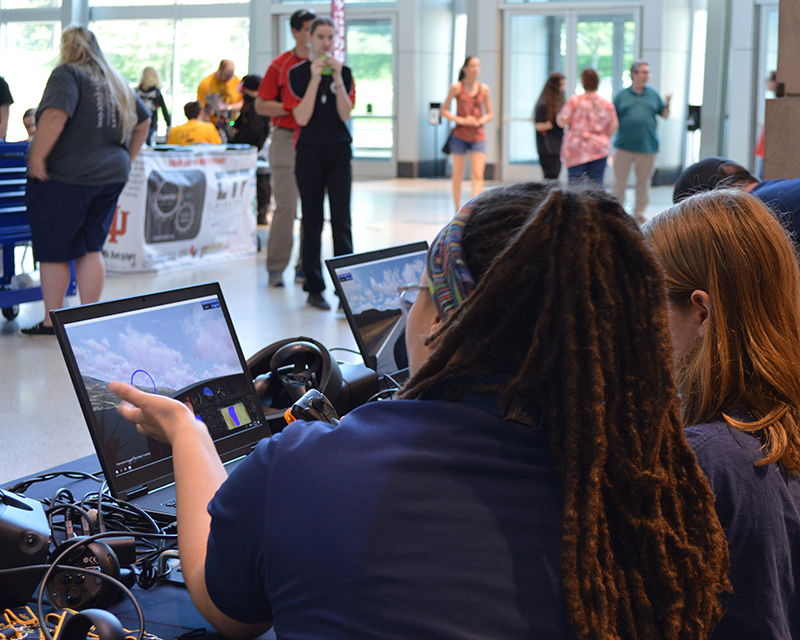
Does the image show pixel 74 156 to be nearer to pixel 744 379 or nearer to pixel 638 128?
pixel 744 379

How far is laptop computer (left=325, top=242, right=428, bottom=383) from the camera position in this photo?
2.03 metres

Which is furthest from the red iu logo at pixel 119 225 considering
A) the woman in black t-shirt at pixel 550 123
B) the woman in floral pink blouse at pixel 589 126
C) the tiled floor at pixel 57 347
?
the woman in black t-shirt at pixel 550 123

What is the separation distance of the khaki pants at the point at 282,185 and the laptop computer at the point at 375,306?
3.22 m

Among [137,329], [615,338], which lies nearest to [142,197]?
[137,329]

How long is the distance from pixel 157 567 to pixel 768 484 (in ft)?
2.61

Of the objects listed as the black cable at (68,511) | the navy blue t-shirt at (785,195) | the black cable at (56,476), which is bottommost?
the black cable at (56,476)

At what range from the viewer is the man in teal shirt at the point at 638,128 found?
7742 millimetres

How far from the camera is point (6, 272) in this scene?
14.9 ft

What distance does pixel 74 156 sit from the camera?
3.95m

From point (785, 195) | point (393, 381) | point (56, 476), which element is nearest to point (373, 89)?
point (785, 195)

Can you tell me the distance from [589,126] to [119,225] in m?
4.06

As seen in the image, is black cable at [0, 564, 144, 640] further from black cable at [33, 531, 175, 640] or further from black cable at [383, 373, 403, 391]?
black cable at [383, 373, 403, 391]

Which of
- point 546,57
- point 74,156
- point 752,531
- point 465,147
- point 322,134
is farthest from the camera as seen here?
point 546,57

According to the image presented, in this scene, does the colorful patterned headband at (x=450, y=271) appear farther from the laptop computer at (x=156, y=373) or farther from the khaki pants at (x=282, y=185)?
the khaki pants at (x=282, y=185)
